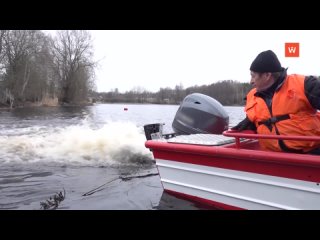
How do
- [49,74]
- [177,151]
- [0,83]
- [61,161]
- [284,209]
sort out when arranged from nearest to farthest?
1. [284,209]
2. [177,151]
3. [61,161]
4. [0,83]
5. [49,74]

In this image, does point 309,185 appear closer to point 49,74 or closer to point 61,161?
point 61,161

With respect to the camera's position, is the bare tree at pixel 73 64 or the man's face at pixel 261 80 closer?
the man's face at pixel 261 80

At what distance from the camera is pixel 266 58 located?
3.51 m

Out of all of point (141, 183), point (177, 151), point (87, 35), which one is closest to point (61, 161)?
point (141, 183)

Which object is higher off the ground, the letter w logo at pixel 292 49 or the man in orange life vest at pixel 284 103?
the letter w logo at pixel 292 49

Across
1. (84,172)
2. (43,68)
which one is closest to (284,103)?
(84,172)

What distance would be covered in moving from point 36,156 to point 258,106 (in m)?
5.29

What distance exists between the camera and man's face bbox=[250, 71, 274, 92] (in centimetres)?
357

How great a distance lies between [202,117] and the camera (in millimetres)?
5305

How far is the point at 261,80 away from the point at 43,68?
39.3m

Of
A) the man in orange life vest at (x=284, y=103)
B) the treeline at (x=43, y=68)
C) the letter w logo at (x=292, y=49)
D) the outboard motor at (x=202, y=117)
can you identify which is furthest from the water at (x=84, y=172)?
the treeline at (x=43, y=68)

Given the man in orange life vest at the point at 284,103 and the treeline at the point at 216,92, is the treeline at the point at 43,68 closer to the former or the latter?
the treeline at the point at 216,92

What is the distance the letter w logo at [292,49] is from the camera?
4611mm

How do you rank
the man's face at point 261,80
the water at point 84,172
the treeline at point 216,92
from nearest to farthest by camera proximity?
1. the man's face at point 261,80
2. the water at point 84,172
3. the treeline at point 216,92
